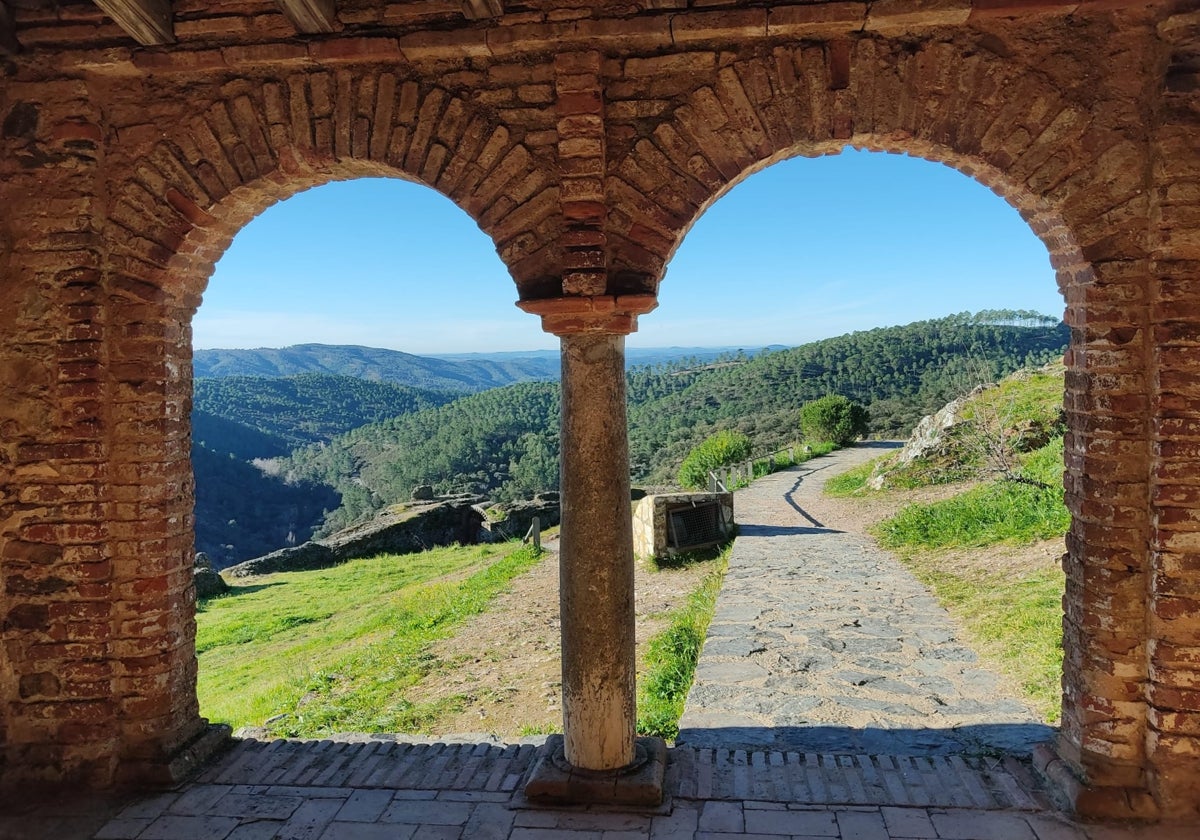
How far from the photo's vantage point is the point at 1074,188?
3.28m

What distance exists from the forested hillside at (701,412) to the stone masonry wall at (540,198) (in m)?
27.7

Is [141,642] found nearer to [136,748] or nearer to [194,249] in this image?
[136,748]

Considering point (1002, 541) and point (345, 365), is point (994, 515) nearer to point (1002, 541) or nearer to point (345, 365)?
point (1002, 541)

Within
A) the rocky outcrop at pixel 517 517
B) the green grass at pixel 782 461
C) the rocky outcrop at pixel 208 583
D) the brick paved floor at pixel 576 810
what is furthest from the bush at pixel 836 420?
the brick paved floor at pixel 576 810

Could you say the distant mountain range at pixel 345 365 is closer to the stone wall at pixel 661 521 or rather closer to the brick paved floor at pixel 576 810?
the stone wall at pixel 661 521

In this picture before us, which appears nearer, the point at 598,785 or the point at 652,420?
the point at 598,785

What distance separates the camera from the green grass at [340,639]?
6.32 m

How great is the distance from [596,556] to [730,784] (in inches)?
49.0

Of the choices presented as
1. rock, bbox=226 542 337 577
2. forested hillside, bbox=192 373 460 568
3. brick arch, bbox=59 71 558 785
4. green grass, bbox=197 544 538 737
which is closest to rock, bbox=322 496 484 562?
rock, bbox=226 542 337 577

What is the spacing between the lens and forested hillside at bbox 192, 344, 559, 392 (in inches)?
4503

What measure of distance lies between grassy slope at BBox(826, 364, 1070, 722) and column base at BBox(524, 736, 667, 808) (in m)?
2.72

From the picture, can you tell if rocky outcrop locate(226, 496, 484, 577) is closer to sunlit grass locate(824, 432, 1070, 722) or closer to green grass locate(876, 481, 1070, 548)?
sunlit grass locate(824, 432, 1070, 722)

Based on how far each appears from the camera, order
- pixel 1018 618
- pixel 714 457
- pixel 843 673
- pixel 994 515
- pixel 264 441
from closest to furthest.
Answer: pixel 843 673 → pixel 1018 618 → pixel 994 515 → pixel 714 457 → pixel 264 441

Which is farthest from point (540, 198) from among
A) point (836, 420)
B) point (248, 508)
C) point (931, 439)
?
point (248, 508)
